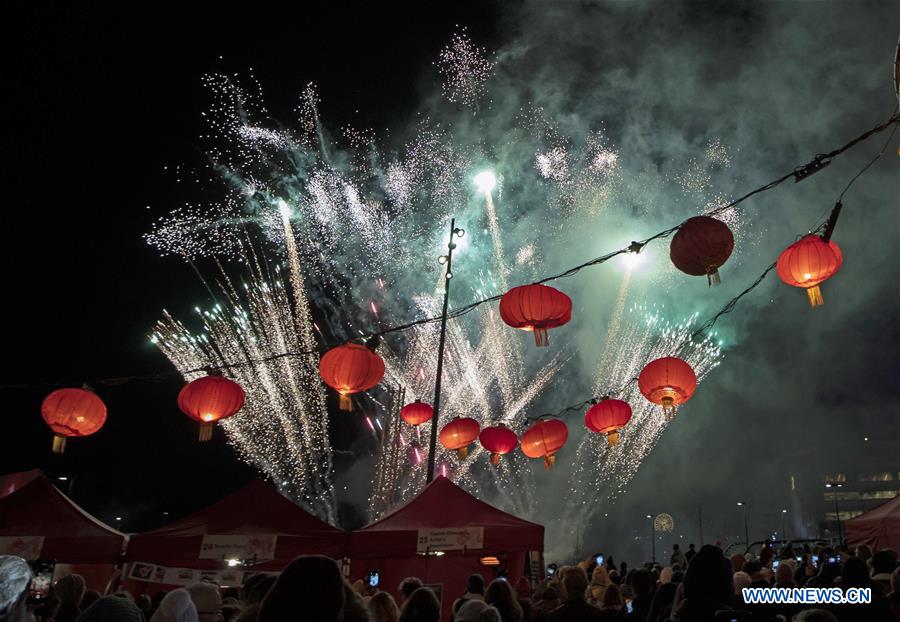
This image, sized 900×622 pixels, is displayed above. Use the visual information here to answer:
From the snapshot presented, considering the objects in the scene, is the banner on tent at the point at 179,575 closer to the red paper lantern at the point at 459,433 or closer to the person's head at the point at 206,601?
the person's head at the point at 206,601

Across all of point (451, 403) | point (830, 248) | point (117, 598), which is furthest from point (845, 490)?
point (117, 598)

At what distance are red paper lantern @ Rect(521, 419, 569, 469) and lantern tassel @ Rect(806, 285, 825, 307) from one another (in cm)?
481

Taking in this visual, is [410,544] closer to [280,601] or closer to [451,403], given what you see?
[280,601]

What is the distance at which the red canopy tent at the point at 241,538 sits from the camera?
7.84m

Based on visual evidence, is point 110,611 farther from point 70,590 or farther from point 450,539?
point 450,539

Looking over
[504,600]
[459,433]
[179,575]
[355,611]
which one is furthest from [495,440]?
[355,611]

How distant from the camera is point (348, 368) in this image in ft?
27.6

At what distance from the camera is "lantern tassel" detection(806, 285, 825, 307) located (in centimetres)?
657

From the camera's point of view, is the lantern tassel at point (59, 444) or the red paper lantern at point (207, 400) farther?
the lantern tassel at point (59, 444)

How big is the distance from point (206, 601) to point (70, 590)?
61.1 inches

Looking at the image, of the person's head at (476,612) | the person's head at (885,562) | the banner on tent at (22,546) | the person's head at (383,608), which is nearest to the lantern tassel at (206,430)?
the banner on tent at (22,546)

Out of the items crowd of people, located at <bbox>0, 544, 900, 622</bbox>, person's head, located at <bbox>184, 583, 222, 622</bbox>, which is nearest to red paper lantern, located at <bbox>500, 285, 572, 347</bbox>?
crowd of people, located at <bbox>0, 544, 900, 622</bbox>

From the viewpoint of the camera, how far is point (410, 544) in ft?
26.1

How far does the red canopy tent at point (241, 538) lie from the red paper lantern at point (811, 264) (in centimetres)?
623
